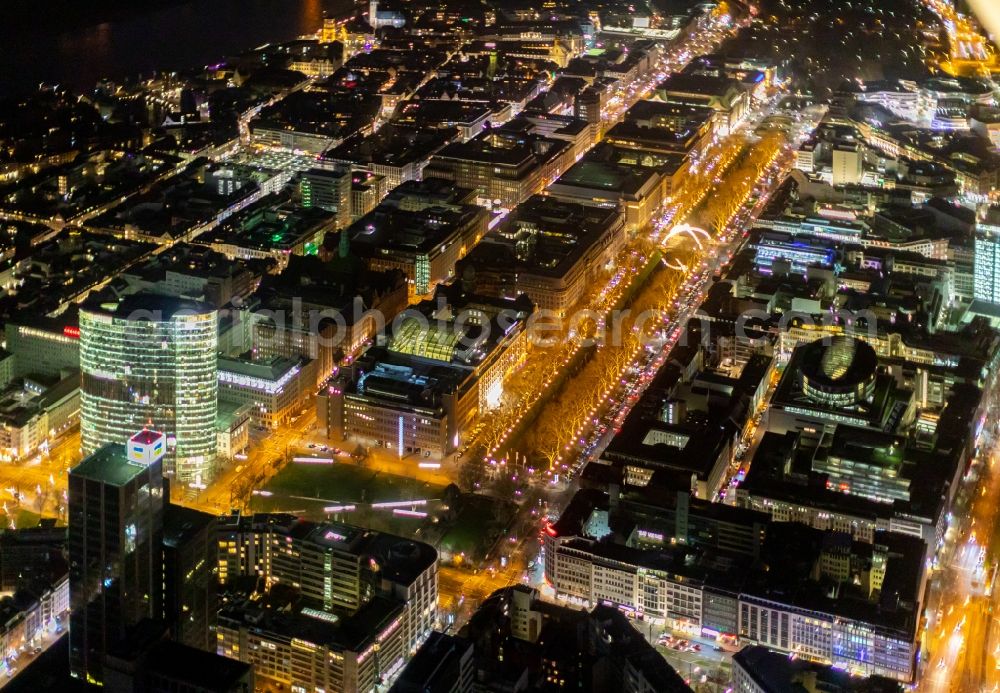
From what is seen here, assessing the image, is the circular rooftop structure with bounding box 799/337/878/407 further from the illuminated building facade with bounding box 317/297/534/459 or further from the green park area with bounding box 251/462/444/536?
the green park area with bounding box 251/462/444/536

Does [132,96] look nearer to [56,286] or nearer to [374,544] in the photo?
[56,286]

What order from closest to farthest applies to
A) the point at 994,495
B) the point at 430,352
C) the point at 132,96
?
the point at 994,495, the point at 430,352, the point at 132,96

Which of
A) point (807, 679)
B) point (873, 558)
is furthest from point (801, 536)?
point (807, 679)

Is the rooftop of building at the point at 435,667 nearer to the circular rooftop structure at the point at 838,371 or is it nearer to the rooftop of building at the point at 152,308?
the rooftop of building at the point at 152,308

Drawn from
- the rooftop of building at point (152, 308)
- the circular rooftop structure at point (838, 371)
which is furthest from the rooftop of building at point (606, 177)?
the rooftop of building at point (152, 308)

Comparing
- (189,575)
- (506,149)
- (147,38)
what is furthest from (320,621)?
(147,38)

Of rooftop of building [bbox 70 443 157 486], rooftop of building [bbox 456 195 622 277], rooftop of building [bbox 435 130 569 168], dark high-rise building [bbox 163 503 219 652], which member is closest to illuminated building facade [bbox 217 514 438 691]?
dark high-rise building [bbox 163 503 219 652]
